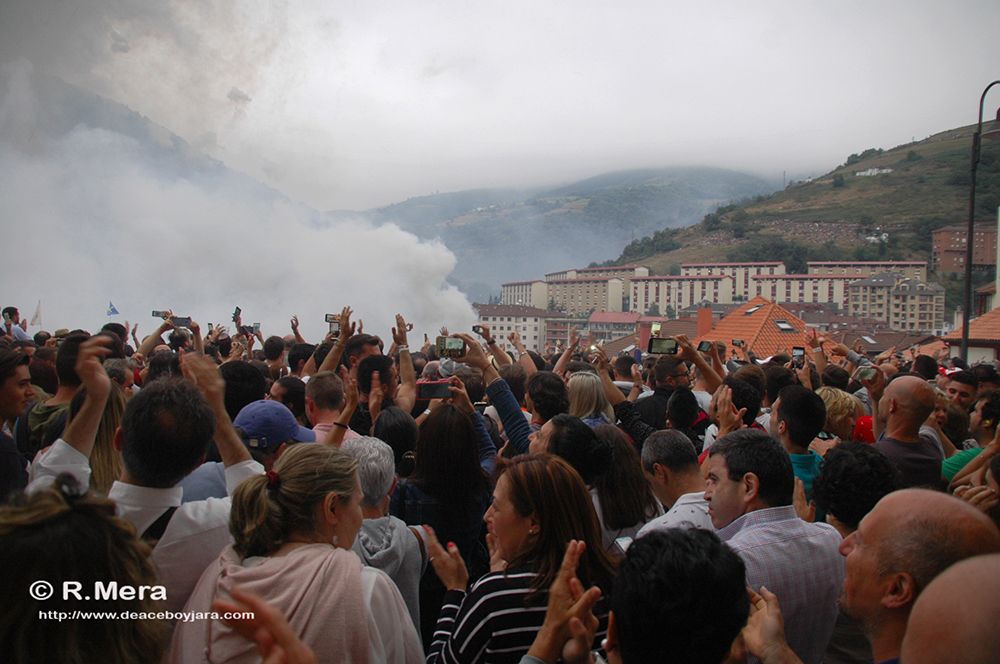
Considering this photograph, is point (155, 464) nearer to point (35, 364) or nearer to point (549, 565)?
point (549, 565)

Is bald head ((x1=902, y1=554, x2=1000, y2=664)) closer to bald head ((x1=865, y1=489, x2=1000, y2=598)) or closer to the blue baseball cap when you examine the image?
bald head ((x1=865, y1=489, x2=1000, y2=598))

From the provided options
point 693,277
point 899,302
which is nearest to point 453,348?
point 899,302

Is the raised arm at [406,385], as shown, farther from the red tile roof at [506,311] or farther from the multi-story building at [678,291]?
the multi-story building at [678,291]

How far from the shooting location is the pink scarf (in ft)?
6.13

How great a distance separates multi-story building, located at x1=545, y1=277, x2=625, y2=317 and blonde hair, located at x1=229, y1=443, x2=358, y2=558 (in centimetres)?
11919

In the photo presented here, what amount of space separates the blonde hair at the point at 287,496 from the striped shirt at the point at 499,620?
2.08 feet

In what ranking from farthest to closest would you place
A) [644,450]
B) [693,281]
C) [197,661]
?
1. [693,281]
2. [644,450]
3. [197,661]

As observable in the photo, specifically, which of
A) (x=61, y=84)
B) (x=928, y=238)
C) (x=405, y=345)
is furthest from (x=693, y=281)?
(x=405, y=345)

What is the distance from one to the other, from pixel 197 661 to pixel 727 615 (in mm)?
1688

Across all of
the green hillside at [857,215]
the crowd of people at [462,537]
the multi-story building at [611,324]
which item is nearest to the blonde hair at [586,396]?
the crowd of people at [462,537]

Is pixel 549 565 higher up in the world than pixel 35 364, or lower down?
lower down

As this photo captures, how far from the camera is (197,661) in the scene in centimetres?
193

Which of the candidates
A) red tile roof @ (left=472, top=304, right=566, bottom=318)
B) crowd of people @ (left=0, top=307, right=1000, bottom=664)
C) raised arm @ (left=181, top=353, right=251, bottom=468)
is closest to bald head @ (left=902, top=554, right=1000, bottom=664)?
crowd of people @ (left=0, top=307, right=1000, bottom=664)

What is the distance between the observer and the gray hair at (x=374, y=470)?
9.29 feet
